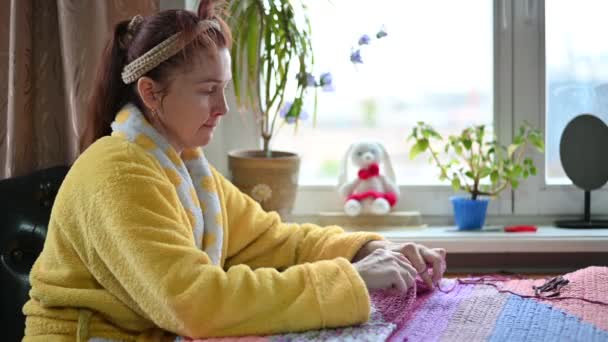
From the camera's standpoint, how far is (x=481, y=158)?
2.32 metres

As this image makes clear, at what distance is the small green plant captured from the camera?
2268mm

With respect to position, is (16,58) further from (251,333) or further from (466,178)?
(466,178)

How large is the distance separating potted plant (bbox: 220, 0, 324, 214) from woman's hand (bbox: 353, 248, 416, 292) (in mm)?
768

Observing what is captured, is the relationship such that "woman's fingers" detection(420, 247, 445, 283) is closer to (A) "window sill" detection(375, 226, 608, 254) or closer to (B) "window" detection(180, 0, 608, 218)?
(A) "window sill" detection(375, 226, 608, 254)

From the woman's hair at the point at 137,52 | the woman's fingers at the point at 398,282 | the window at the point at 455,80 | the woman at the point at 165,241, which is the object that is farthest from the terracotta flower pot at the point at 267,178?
the woman's fingers at the point at 398,282

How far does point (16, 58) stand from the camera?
195 cm

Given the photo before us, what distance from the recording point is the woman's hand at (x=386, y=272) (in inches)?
54.3

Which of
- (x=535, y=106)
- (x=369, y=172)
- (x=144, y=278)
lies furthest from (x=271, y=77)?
(x=144, y=278)

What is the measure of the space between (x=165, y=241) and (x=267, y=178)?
881 millimetres

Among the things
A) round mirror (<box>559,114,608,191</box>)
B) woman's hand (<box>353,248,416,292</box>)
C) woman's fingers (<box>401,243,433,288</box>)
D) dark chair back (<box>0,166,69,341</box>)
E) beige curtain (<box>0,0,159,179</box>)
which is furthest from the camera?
round mirror (<box>559,114,608,191</box>)

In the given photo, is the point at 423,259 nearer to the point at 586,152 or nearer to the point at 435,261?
the point at 435,261

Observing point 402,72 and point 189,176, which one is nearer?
point 189,176

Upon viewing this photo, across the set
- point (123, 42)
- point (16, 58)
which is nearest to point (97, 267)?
point (123, 42)

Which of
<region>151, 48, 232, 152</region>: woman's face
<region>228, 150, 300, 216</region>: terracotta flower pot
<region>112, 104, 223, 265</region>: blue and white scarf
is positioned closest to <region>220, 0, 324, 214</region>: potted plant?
<region>228, 150, 300, 216</region>: terracotta flower pot
